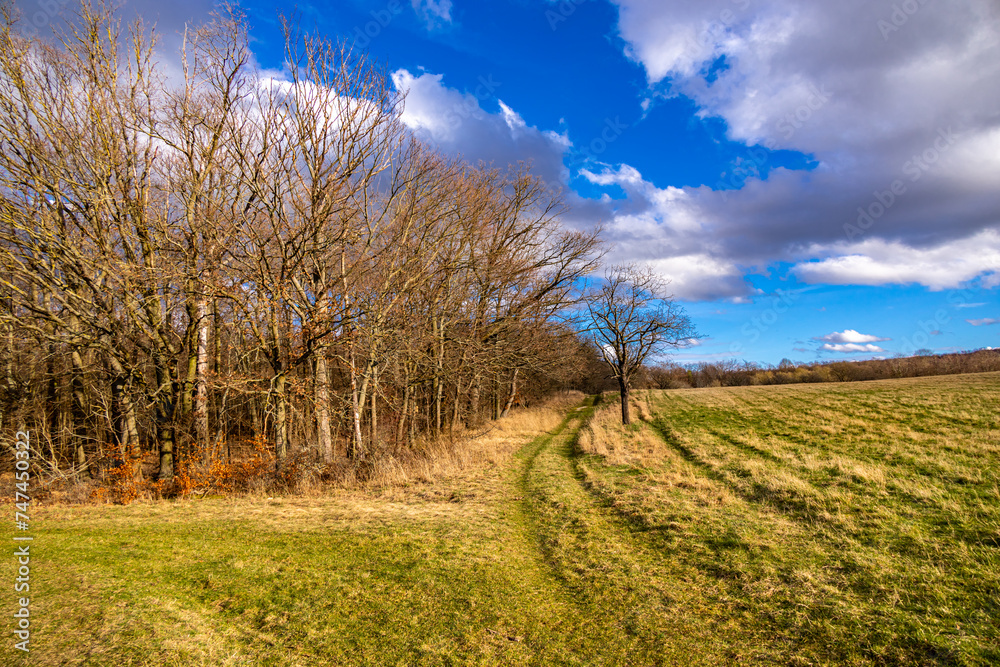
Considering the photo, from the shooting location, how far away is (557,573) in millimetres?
5891

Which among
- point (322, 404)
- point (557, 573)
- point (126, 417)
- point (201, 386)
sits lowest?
point (557, 573)

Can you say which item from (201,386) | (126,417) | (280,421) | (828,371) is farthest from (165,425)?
(828,371)

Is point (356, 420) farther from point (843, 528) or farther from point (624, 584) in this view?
point (843, 528)

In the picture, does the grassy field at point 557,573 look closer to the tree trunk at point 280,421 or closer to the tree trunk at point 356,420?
the tree trunk at point 280,421

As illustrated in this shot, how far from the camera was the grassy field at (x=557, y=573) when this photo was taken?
153 inches

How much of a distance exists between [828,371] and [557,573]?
60.1 m

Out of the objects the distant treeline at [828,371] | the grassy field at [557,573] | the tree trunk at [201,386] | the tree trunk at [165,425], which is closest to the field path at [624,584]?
the grassy field at [557,573]

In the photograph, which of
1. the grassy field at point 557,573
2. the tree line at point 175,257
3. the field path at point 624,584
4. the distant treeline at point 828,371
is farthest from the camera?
the distant treeline at point 828,371

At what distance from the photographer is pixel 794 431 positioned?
15.6 metres

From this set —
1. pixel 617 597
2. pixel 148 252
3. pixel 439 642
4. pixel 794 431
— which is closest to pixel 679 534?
pixel 617 597

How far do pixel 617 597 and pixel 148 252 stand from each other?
512 inches

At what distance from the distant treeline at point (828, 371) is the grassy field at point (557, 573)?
Result: 39.7m

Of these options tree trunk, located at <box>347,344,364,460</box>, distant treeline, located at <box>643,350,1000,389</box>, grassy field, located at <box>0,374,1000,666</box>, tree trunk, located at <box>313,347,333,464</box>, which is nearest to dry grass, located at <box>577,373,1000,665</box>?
grassy field, located at <box>0,374,1000,666</box>

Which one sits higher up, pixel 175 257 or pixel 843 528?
pixel 175 257
